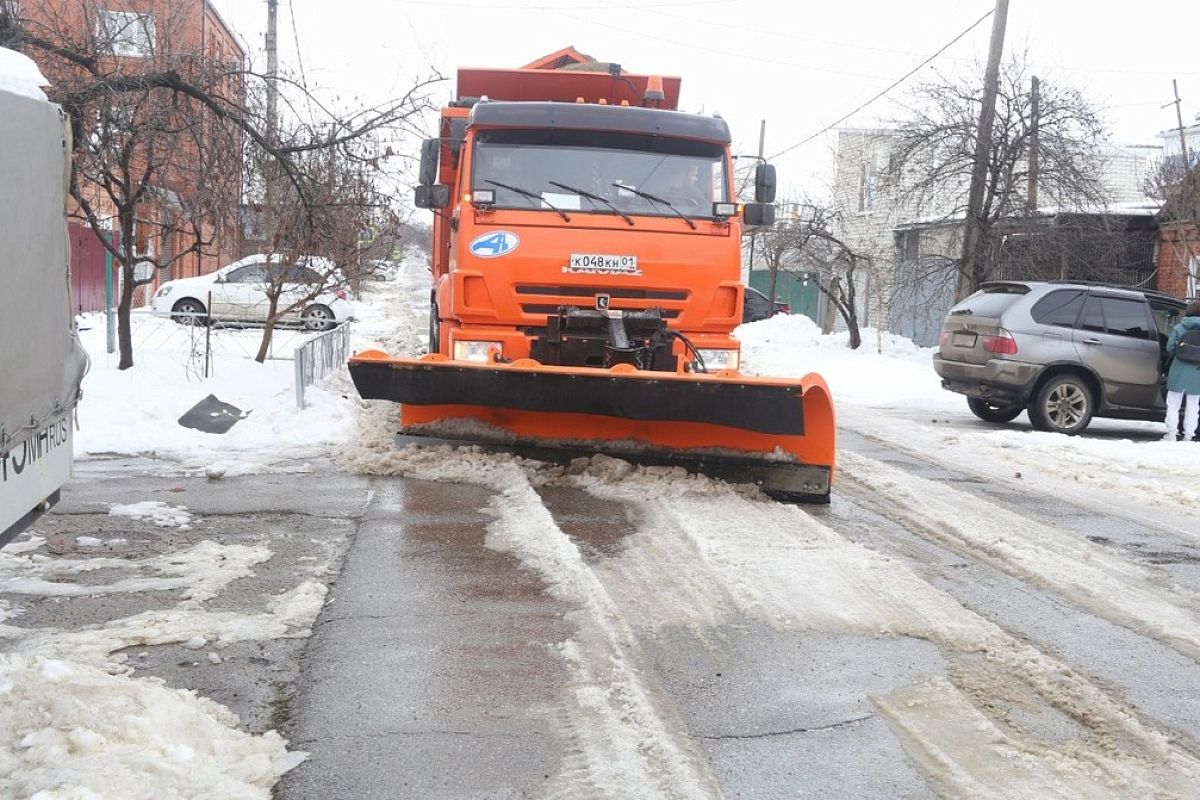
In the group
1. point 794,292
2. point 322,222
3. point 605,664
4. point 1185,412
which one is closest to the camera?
point 605,664

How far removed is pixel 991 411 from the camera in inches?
597

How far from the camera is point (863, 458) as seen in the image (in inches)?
421

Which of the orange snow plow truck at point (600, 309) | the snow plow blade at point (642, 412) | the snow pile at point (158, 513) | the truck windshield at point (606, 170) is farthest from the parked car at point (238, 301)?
the snow pile at point (158, 513)

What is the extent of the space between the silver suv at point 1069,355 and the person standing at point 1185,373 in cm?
65

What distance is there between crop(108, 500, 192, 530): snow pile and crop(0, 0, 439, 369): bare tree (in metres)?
4.24

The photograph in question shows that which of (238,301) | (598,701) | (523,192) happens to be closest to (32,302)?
(598,701)

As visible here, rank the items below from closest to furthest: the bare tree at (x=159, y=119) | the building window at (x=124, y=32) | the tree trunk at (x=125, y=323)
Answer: the bare tree at (x=159, y=119) → the building window at (x=124, y=32) → the tree trunk at (x=125, y=323)

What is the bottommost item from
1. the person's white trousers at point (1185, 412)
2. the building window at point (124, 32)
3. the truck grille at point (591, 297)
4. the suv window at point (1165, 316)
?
the person's white trousers at point (1185, 412)

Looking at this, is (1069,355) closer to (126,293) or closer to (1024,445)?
(1024,445)

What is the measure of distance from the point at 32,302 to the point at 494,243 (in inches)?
197

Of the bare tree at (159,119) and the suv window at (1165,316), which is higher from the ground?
the bare tree at (159,119)

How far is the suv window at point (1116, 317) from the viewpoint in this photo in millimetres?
13852

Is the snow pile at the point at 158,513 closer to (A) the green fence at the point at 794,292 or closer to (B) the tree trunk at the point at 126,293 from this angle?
(B) the tree trunk at the point at 126,293

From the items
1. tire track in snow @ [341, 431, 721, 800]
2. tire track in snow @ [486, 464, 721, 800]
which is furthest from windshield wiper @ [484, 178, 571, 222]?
tire track in snow @ [486, 464, 721, 800]
